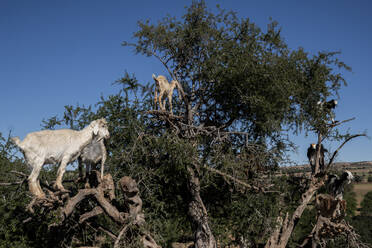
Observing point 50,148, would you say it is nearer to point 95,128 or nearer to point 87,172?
point 95,128

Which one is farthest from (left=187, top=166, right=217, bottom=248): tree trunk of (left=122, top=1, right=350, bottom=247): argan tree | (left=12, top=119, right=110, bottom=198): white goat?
(left=12, top=119, right=110, bottom=198): white goat

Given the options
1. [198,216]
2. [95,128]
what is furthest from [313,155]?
[95,128]

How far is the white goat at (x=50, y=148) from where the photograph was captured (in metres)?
5.70

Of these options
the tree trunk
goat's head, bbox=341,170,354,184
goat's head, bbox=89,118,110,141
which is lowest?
the tree trunk

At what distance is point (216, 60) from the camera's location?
1175 centimetres

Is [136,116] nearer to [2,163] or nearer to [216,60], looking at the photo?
[216,60]

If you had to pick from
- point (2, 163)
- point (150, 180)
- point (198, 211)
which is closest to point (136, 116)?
point (150, 180)

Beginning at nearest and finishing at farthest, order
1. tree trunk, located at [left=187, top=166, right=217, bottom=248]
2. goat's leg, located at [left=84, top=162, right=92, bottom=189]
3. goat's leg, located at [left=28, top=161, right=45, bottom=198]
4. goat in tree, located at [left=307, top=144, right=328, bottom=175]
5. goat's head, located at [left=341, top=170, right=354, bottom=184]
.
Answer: goat's leg, located at [left=28, top=161, right=45, bottom=198]
goat's leg, located at [left=84, top=162, right=92, bottom=189]
goat's head, located at [left=341, top=170, right=354, bottom=184]
tree trunk, located at [left=187, top=166, right=217, bottom=248]
goat in tree, located at [left=307, top=144, right=328, bottom=175]

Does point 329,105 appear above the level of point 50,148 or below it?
above

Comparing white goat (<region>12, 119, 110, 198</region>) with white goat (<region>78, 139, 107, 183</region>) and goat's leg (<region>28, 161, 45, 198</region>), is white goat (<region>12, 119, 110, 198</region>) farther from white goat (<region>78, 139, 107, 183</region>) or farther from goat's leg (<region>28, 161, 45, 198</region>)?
white goat (<region>78, 139, 107, 183</region>)

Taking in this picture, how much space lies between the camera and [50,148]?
5.86 m

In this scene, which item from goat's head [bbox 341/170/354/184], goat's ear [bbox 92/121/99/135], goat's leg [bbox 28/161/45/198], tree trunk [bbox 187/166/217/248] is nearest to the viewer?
goat's leg [bbox 28/161/45/198]

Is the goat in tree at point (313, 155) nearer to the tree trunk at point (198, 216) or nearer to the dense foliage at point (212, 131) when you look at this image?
the dense foliage at point (212, 131)

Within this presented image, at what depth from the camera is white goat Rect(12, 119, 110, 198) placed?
570cm
